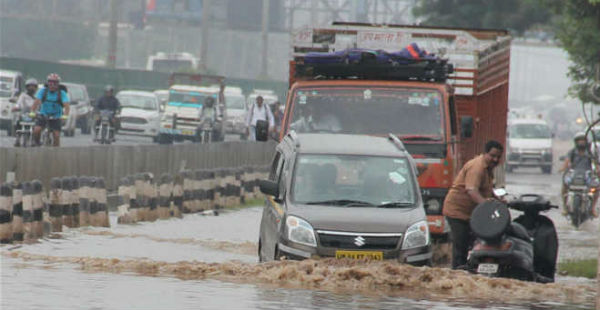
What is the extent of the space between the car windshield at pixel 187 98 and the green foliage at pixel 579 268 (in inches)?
1336

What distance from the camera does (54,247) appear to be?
16.6 metres

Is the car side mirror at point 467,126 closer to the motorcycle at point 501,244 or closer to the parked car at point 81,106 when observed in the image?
the motorcycle at point 501,244

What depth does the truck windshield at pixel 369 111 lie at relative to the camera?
17531mm

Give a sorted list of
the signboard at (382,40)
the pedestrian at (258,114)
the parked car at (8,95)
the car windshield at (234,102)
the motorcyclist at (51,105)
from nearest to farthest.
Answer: the signboard at (382,40)
the motorcyclist at (51,105)
the pedestrian at (258,114)
the parked car at (8,95)
the car windshield at (234,102)

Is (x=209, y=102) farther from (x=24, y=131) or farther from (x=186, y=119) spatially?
(x=24, y=131)

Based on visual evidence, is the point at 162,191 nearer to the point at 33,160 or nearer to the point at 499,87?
the point at 33,160

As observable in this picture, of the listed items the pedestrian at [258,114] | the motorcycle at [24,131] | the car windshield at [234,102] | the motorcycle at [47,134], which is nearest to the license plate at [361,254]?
the motorcycle at [47,134]

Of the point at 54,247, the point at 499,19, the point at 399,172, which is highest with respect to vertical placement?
the point at 499,19

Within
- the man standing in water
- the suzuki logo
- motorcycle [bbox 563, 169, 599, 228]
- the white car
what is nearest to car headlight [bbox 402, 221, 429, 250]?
the suzuki logo

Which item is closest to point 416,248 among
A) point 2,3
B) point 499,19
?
point 499,19

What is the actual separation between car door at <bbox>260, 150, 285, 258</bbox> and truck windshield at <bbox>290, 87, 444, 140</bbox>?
8.00 ft

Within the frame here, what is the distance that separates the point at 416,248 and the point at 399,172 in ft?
3.94

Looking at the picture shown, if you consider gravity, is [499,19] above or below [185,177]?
above

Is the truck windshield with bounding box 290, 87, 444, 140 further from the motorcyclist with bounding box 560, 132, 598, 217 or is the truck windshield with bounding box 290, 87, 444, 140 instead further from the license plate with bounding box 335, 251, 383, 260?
the motorcyclist with bounding box 560, 132, 598, 217
